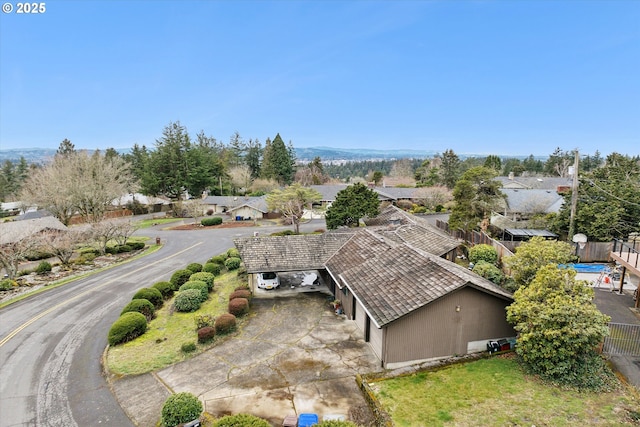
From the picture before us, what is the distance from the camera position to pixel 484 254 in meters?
25.1

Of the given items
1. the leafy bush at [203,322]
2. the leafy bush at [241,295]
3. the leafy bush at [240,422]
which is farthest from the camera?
the leafy bush at [241,295]

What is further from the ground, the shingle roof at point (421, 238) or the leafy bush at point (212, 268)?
the shingle roof at point (421, 238)

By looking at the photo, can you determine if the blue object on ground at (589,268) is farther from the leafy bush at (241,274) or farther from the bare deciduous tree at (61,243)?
the bare deciduous tree at (61,243)

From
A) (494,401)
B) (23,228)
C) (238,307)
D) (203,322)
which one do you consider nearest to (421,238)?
(238,307)

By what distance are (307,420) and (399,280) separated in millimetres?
7333

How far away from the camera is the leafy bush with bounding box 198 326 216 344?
17.1 m

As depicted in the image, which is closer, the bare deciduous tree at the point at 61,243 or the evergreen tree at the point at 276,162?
the bare deciduous tree at the point at 61,243

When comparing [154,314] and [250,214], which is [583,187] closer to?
[154,314]

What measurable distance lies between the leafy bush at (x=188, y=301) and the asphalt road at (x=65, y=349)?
404cm


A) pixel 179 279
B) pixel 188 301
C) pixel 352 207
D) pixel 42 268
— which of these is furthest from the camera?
pixel 352 207

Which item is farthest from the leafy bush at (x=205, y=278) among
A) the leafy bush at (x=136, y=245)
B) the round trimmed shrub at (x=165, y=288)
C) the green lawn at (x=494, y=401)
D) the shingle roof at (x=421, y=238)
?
the leafy bush at (x=136, y=245)

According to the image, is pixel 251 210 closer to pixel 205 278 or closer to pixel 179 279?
pixel 179 279

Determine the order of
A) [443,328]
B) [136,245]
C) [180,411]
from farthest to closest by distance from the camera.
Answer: [136,245], [443,328], [180,411]

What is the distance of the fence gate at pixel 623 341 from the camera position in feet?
43.5
